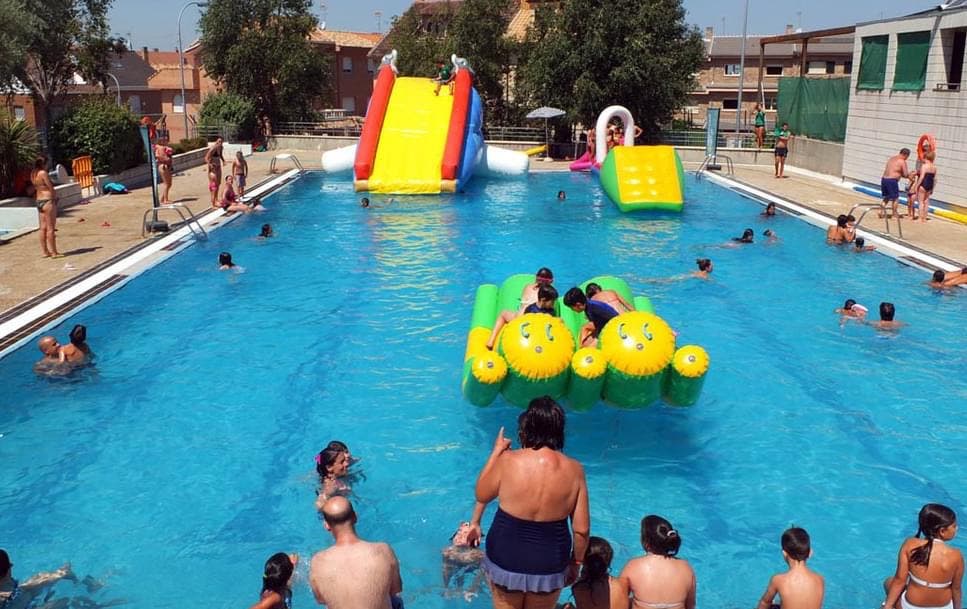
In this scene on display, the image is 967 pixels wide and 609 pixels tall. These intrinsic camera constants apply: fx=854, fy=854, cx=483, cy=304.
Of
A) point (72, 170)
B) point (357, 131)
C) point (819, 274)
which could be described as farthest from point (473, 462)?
point (357, 131)

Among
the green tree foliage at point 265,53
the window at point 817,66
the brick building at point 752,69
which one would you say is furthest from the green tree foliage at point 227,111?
the window at point 817,66

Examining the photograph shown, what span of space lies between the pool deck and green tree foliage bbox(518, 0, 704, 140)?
5.96m

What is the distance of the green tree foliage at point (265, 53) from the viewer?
31.3 metres

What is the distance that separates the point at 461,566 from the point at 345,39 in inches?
2285

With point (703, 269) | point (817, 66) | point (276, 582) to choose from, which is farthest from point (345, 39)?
point (276, 582)

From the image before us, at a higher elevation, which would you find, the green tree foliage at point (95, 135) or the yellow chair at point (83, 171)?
the green tree foliage at point (95, 135)

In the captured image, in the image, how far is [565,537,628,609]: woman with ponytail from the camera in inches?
151

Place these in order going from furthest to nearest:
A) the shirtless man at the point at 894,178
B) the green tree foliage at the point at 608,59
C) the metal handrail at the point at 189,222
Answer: the green tree foliage at the point at 608,59, the shirtless man at the point at 894,178, the metal handrail at the point at 189,222

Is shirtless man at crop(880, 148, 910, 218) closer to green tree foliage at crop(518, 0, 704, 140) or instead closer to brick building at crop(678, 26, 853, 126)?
green tree foliage at crop(518, 0, 704, 140)

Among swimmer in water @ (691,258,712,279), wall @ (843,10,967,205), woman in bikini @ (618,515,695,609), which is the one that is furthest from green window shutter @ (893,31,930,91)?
Result: woman in bikini @ (618,515,695,609)

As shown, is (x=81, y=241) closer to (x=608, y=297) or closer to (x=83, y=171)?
(x=83, y=171)

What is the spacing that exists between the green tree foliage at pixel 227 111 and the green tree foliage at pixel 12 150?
553 inches

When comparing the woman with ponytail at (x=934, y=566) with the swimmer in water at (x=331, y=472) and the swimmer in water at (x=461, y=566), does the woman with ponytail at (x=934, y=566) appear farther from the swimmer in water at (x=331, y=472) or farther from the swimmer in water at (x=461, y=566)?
the swimmer in water at (x=331, y=472)

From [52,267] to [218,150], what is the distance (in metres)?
6.28
